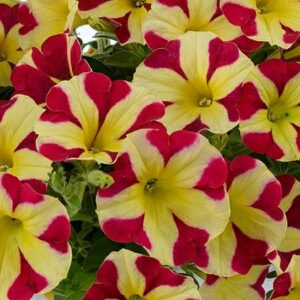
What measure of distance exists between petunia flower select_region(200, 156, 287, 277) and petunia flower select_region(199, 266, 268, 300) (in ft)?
0.12

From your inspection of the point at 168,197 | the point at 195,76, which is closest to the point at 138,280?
the point at 168,197

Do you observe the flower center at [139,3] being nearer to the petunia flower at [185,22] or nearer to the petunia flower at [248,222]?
the petunia flower at [185,22]

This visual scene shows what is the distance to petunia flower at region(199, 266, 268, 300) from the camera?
0.68m

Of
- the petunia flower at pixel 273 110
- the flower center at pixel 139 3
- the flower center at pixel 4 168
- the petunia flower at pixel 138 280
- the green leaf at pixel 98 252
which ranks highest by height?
the flower center at pixel 139 3

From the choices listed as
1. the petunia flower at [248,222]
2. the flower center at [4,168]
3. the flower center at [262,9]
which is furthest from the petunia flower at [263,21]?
the flower center at [4,168]

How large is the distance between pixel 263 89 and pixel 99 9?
0.16 m

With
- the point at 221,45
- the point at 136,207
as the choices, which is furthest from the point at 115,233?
the point at 221,45

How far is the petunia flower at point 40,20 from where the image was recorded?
761 mm

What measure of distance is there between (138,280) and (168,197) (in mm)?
66

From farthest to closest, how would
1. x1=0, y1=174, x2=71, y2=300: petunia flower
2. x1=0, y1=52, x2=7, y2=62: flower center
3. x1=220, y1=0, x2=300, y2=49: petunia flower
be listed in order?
x1=0, y1=52, x2=7, y2=62: flower center
x1=220, y1=0, x2=300, y2=49: petunia flower
x1=0, y1=174, x2=71, y2=300: petunia flower

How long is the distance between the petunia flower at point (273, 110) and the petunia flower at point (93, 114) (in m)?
0.08

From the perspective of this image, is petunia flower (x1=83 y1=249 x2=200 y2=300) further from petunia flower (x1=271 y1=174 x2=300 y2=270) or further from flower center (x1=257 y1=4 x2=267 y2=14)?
flower center (x1=257 y1=4 x2=267 y2=14)

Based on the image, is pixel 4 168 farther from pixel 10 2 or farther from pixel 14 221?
pixel 10 2

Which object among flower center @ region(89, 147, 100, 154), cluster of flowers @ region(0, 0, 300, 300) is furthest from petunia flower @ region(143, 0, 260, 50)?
flower center @ region(89, 147, 100, 154)
